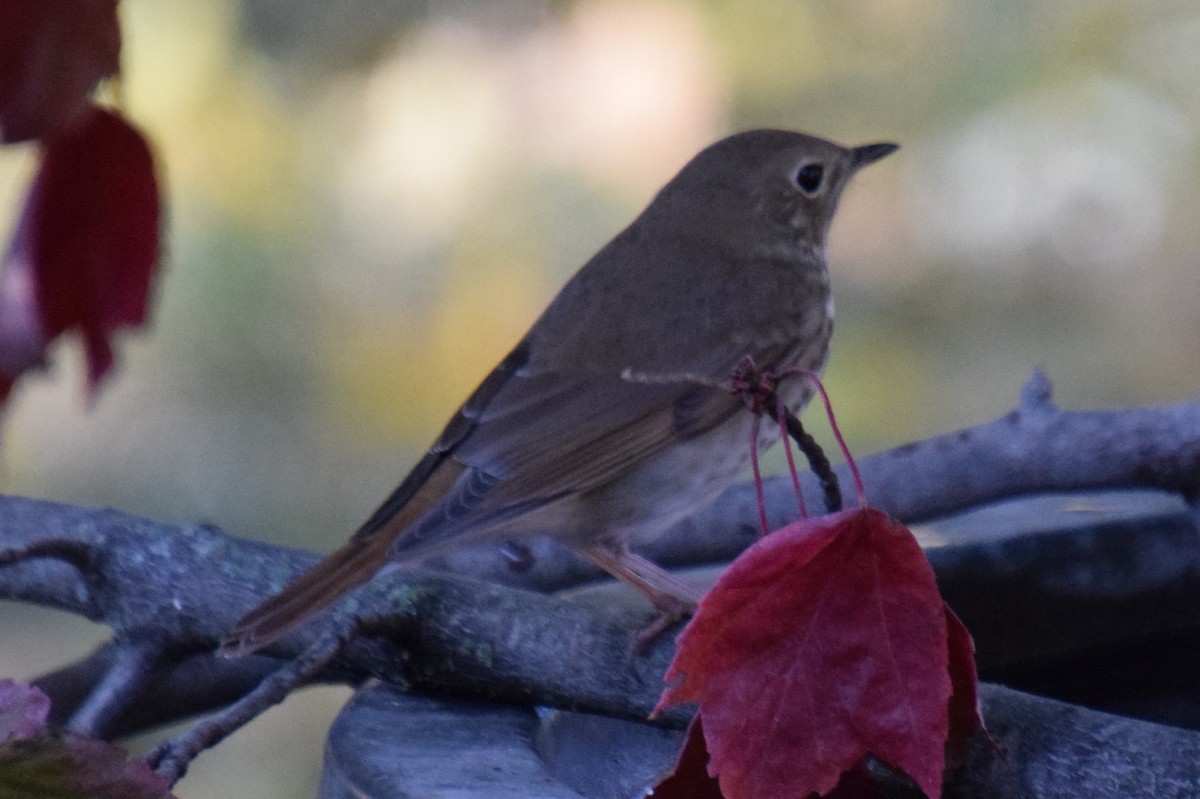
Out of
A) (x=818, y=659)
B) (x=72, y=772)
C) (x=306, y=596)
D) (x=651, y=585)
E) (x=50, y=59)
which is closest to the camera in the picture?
(x=50, y=59)

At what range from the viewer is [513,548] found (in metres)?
1.66

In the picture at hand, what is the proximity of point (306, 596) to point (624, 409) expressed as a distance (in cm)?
40

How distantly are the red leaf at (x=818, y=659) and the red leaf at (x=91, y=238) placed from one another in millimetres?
324

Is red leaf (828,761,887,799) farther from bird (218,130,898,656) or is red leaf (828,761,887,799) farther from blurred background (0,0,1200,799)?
blurred background (0,0,1200,799)

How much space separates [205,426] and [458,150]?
65cm

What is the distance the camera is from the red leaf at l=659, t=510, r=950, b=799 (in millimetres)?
686

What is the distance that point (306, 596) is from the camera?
1.09 m

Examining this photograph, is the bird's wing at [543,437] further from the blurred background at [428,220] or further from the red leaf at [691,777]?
the blurred background at [428,220]

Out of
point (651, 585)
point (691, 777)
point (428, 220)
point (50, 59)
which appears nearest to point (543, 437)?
point (651, 585)

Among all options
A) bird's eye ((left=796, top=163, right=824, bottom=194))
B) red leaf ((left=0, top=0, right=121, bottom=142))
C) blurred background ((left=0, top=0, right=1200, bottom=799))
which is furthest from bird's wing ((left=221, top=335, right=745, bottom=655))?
blurred background ((left=0, top=0, right=1200, bottom=799))

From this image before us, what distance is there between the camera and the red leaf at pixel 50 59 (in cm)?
34

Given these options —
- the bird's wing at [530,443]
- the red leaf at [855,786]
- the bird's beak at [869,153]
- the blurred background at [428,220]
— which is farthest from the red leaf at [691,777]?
the blurred background at [428,220]

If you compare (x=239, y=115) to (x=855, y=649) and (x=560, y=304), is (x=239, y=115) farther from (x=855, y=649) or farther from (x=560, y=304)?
(x=855, y=649)

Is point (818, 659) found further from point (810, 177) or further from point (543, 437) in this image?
point (810, 177)
